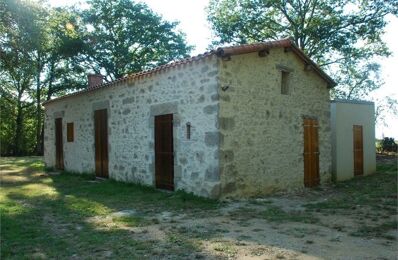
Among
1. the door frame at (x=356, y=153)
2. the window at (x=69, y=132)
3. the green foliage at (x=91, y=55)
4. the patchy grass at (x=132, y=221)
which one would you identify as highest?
the green foliage at (x=91, y=55)

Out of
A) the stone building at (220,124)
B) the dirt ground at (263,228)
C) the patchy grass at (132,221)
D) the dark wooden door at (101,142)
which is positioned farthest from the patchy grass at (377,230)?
the dark wooden door at (101,142)

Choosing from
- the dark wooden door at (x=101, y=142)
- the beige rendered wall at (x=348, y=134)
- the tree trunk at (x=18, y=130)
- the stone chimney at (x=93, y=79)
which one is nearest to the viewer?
the dark wooden door at (x=101, y=142)

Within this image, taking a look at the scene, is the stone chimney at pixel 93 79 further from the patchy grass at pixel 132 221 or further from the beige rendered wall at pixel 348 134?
the patchy grass at pixel 132 221

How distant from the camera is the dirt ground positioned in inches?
195

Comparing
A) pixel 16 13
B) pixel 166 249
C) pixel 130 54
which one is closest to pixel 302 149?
pixel 166 249

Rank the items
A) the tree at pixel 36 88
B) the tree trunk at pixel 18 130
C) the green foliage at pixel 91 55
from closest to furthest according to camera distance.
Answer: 1. the tree at pixel 36 88
2. the green foliage at pixel 91 55
3. the tree trunk at pixel 18 130

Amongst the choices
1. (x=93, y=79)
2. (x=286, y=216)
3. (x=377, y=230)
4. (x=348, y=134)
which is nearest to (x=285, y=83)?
(x=348, y=134)

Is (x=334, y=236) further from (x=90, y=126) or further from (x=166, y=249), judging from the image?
(x=90, y=126)

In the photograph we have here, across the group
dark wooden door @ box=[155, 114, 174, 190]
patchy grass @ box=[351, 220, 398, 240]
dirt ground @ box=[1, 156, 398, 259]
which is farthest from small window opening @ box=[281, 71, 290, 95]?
patchy grass @ box=[351, 220, 398, 240]

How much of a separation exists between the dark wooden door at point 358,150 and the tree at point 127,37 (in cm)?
1779

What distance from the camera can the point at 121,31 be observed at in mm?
28734

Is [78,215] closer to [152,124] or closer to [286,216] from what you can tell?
[152,124]

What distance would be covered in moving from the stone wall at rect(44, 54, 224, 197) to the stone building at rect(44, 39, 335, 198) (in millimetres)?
24

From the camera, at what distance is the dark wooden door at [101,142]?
12867 millimetres
